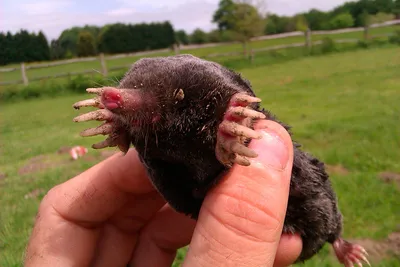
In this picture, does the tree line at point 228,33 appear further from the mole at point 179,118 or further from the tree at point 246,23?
the mole at point 179,118

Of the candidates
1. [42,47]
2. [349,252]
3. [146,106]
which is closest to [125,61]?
[42,47]

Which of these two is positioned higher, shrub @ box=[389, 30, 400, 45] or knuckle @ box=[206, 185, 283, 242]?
knuckle @ box=[206, 185, 283, 242]

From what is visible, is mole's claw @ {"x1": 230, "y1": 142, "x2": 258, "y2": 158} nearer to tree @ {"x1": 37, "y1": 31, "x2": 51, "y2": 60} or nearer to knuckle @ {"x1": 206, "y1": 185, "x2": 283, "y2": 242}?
knuckle @ {"x1": 206, "y1": 185, "x2": 283, "y2": 242}

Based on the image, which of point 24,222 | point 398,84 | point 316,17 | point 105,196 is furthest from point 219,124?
point 316,17

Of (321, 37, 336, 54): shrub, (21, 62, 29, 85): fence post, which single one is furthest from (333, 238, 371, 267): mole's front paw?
(321, 37, 336, 54): shrub

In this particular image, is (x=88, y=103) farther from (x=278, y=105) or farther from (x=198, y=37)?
(x=198, y=37)

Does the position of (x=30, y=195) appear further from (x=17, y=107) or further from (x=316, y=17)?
(x=316, y=17)
